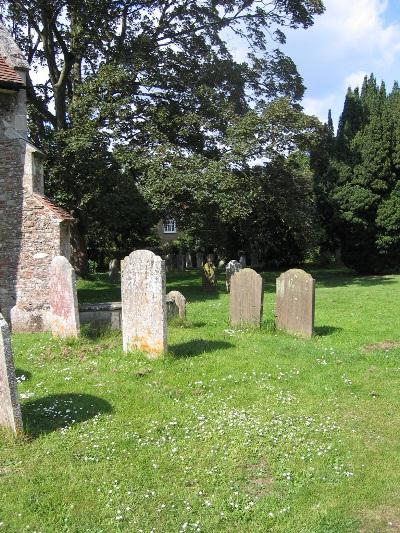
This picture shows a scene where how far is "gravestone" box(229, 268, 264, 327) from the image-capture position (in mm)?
10383

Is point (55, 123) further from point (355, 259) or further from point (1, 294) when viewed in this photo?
point (355, 259)

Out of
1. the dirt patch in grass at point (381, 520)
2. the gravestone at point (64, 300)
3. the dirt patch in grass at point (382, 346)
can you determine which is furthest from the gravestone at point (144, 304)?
the dirt patch in grass at point (381, 520)

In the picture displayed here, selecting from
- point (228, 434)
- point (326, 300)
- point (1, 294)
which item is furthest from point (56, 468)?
point (326, 300)

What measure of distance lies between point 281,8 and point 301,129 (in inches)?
242

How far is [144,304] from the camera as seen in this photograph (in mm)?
8047

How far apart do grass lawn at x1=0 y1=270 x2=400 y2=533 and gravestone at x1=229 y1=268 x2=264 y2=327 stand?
3.70 ft

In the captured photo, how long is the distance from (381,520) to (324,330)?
692 cm

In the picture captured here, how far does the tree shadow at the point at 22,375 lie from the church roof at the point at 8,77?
7.83m

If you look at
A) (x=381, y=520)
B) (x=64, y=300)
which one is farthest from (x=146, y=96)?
(x=381, y=520)

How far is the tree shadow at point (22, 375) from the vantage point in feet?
24.1

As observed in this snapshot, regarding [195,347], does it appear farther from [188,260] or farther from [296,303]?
[188,260]

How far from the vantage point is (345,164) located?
2750cm

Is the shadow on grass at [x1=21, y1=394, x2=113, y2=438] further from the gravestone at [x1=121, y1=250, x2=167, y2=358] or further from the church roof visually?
the church roof

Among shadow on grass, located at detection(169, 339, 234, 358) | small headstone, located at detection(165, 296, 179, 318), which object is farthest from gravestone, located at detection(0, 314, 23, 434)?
small headstone, located at detection(165, 296, 179, 318)
